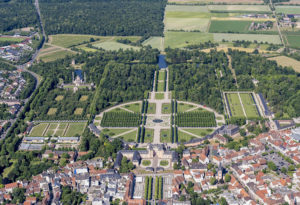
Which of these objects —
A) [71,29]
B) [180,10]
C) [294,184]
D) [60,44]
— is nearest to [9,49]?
[60,44]

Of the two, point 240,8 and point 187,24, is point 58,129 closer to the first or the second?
point 187,24

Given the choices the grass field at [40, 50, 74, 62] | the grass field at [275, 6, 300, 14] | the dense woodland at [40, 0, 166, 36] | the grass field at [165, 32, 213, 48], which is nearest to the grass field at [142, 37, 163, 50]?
the grass field at [165, 32, 213, 48]

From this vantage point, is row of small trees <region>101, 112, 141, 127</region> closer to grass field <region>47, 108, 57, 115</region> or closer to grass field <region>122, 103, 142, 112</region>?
grass field <region>122, 103, 142, 112</region>

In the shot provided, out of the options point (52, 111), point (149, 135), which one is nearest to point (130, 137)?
point (149, 135)

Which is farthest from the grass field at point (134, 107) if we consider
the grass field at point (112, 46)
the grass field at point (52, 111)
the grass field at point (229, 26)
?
the grass field at point (229, 26)

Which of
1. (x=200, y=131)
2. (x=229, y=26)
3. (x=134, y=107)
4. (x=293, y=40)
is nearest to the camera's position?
(x=200, y=131)
